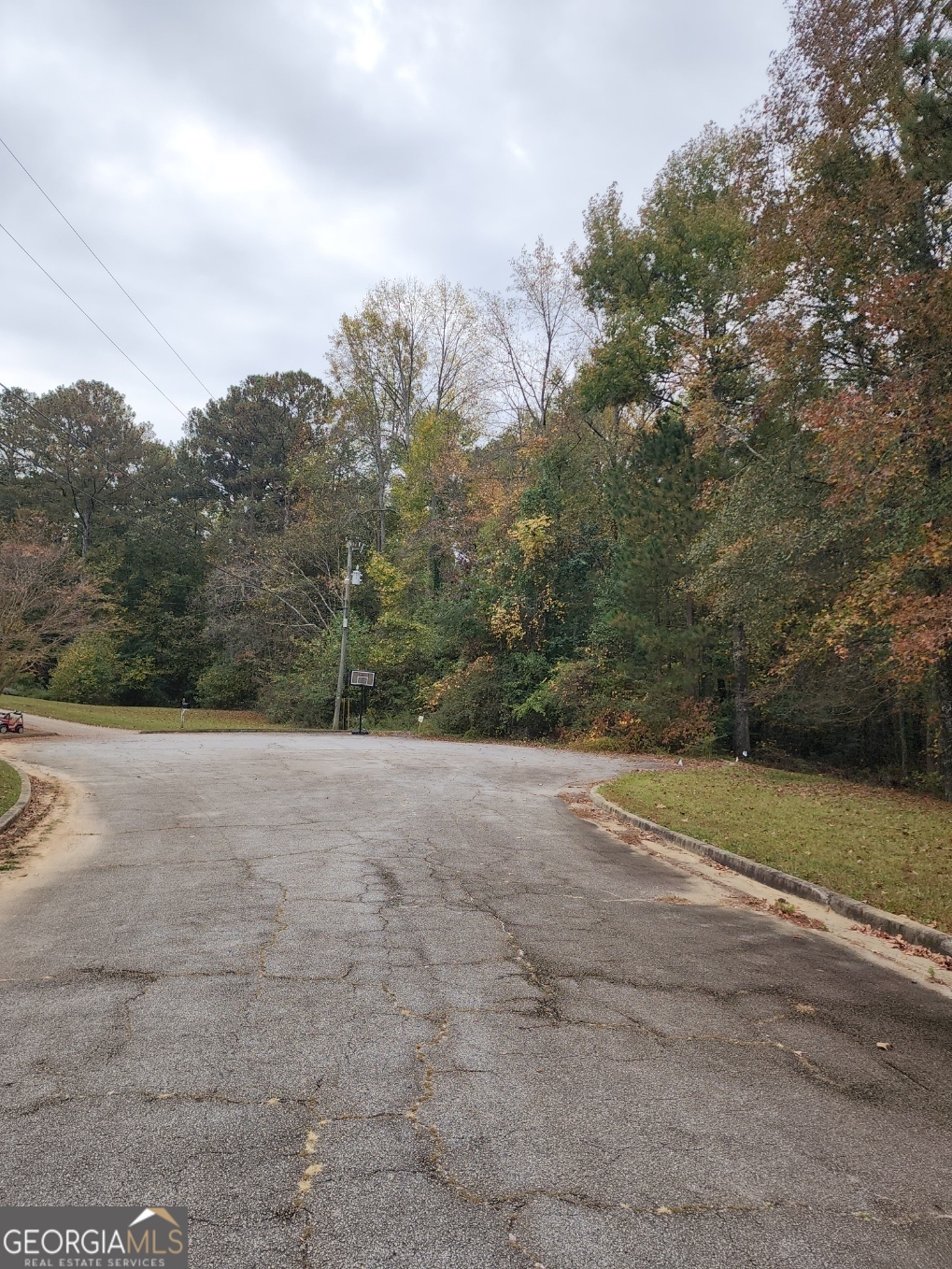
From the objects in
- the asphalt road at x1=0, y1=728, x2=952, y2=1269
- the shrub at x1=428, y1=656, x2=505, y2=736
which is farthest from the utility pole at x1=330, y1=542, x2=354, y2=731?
the asphalt road at x1=0, y1=728, x2=952, y2=1269

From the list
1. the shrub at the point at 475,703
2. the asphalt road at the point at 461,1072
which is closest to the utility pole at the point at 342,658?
the shrub at the point at 475,703

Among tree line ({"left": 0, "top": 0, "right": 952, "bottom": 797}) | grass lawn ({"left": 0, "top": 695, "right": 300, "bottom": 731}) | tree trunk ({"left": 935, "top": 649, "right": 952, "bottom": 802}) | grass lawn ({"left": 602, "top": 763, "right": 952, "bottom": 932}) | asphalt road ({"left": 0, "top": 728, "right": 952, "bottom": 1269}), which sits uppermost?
tree line ({"left": 0, "top": 0, "right": 952, "bottom": 797})

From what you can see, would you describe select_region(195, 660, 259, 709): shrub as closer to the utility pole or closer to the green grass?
→ the utility pole

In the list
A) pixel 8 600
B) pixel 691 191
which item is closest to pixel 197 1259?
pixel 8 600

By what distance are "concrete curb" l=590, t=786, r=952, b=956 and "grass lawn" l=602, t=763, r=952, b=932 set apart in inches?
6.6

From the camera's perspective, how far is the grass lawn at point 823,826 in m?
7.46

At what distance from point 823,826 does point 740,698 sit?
12.9 m

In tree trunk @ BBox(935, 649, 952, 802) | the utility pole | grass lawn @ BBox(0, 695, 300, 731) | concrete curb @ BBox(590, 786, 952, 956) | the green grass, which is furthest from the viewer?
the utility pole

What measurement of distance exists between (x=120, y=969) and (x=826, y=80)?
1628cm

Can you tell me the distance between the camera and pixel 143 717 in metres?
34.5

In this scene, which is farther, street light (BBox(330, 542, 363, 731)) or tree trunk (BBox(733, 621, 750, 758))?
street light (BBox(330, 542, 363, 731))

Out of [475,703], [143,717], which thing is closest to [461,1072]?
[475,703]

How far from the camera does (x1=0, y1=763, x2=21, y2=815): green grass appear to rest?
10430mm

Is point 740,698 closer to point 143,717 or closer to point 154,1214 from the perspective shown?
point 154,1214
